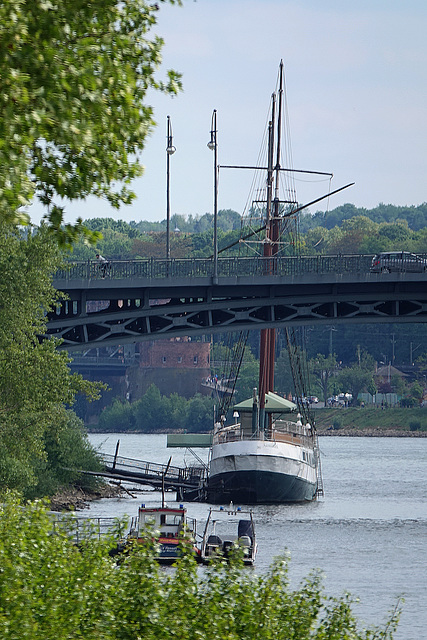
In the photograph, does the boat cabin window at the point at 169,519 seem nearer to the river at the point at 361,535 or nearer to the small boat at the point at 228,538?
the small boat at the point at 228,538

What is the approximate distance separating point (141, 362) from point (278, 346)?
22188 millimetres

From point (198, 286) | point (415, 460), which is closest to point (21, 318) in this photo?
point (198, 286)

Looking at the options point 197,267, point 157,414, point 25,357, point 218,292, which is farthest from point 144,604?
point 157,414

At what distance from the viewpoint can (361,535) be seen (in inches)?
2046

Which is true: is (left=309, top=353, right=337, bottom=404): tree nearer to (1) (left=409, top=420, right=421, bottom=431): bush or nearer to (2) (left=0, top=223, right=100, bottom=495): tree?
(1) (left=409, top=420, right=421, bottom=431): bush

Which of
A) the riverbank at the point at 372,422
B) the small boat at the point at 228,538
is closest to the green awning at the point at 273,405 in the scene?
the small boat at the point at 228,538

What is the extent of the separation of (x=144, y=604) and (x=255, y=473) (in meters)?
47.1

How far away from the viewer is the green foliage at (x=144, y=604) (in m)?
15.8

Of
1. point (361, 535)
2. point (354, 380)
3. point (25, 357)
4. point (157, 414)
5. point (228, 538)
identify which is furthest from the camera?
point (157, 414)

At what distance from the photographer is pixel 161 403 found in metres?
182

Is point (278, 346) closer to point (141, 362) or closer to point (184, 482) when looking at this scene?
point (141, 362)

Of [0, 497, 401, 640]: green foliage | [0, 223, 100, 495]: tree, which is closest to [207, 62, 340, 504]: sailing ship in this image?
[0, 223, 100, 495]: tree

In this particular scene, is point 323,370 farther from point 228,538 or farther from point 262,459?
point 228,538

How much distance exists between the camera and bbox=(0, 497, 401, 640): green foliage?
15.8 m
